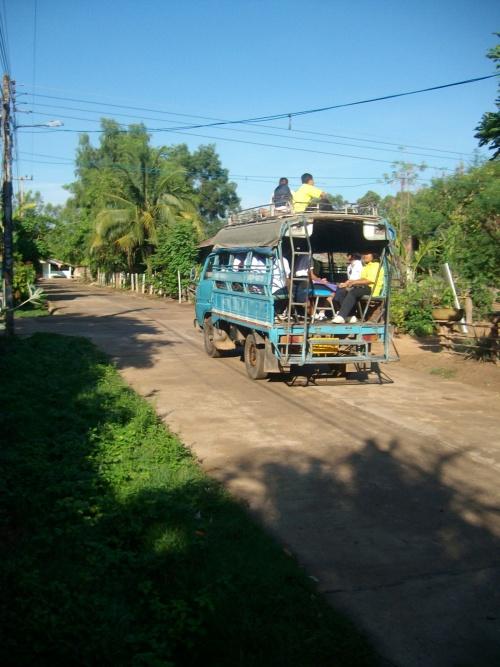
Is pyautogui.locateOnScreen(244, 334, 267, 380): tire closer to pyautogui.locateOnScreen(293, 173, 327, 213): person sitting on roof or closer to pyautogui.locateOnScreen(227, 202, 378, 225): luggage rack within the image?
pyautogui.locateOnScreen(227, 202, 378, 225): luggage rack

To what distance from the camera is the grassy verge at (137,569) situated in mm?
3572

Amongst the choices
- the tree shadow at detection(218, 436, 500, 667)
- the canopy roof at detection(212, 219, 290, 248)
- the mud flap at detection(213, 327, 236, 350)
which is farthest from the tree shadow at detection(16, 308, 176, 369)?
the tree shadow at detection(218, 436, 500, 667)

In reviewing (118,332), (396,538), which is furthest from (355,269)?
(118,332)

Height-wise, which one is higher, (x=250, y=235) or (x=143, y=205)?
(x=143, y=205)

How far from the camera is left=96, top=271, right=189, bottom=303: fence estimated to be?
116 feet

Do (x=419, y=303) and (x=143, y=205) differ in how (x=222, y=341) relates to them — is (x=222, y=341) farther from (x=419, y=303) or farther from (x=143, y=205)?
(x=143, y=205)

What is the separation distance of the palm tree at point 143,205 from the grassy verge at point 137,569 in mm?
32334

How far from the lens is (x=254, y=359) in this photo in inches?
493

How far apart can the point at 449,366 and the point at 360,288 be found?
10.8 ft

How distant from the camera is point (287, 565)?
4.72 meters

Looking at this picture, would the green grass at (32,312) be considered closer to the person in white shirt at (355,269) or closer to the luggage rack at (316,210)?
the luggage rack at (316,210)

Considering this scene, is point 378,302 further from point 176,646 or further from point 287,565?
point 176,646

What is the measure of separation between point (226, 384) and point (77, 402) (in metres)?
3.35

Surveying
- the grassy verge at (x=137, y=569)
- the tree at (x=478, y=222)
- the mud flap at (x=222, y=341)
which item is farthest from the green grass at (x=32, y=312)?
the grassy verge at (x=137, y=569)
